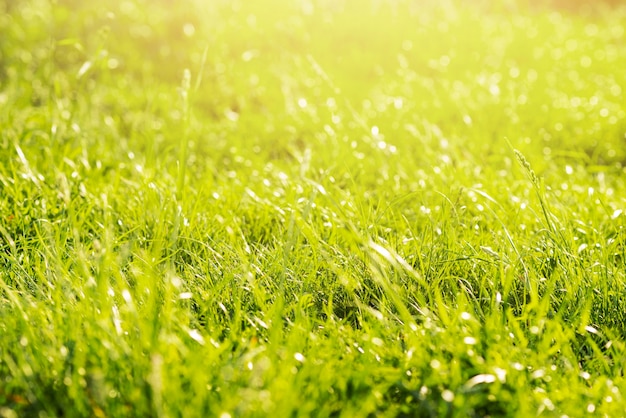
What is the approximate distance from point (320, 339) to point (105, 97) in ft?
11.2

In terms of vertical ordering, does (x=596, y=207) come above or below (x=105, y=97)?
above

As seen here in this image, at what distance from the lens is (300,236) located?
2.32 meters

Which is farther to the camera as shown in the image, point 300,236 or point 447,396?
point 300,236

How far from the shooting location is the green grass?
1522mm

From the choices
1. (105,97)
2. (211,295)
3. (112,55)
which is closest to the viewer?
(211,295)

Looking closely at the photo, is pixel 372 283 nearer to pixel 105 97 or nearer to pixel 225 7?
pixel 105 97

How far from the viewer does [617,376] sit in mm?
1675

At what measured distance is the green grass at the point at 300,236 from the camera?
4.99ft

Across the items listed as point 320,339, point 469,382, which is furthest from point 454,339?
point 320,339

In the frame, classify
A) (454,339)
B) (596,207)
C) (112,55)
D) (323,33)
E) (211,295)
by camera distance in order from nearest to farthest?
(454,339), (211,295), (596,207), (112,55), (323,33)

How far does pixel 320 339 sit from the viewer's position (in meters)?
1.75

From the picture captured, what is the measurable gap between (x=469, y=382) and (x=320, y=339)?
0.43m

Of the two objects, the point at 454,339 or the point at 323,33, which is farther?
the point at 323,33

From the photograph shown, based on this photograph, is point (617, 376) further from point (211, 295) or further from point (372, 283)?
point (211, 295)
